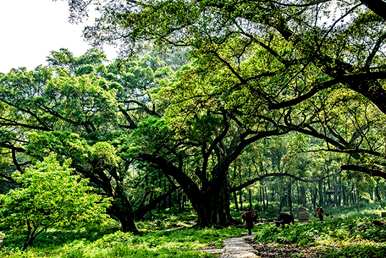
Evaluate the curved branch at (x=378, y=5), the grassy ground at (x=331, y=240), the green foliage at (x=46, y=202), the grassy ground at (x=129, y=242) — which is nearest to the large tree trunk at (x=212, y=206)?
the grassy ground at (x=129, y=242)

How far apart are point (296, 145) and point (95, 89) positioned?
38.0ft

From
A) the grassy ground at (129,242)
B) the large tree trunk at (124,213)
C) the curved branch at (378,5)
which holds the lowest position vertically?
the grassy ground at (129,242)

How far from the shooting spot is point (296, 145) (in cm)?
2245

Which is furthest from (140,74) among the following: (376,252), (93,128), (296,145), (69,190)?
(376,252)

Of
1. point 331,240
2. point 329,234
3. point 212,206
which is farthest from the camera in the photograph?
point 212,206

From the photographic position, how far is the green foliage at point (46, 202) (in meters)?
10.0

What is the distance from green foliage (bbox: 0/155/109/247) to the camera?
10.0 meters

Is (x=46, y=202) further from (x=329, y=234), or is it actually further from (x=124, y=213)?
(x=124, y=213)

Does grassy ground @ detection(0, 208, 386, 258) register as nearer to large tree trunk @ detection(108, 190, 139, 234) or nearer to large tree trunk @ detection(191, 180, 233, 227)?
large tree trunk @ detection(191, 180, 233, 227)

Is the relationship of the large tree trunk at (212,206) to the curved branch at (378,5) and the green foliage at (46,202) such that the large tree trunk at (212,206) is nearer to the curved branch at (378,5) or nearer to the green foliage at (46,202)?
the green foliage at (46,202)

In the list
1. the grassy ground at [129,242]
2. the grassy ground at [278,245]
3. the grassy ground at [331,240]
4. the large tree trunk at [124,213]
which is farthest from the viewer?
the large tree trunk at [124,213]

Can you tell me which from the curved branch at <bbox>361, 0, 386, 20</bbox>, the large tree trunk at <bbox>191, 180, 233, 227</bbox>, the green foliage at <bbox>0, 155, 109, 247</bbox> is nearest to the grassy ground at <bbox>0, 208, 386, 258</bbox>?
the green foliage at <bbox>0, 155, 109, 247</bbox>

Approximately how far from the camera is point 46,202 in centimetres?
1008

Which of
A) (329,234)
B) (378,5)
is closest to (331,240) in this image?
(329,234)
